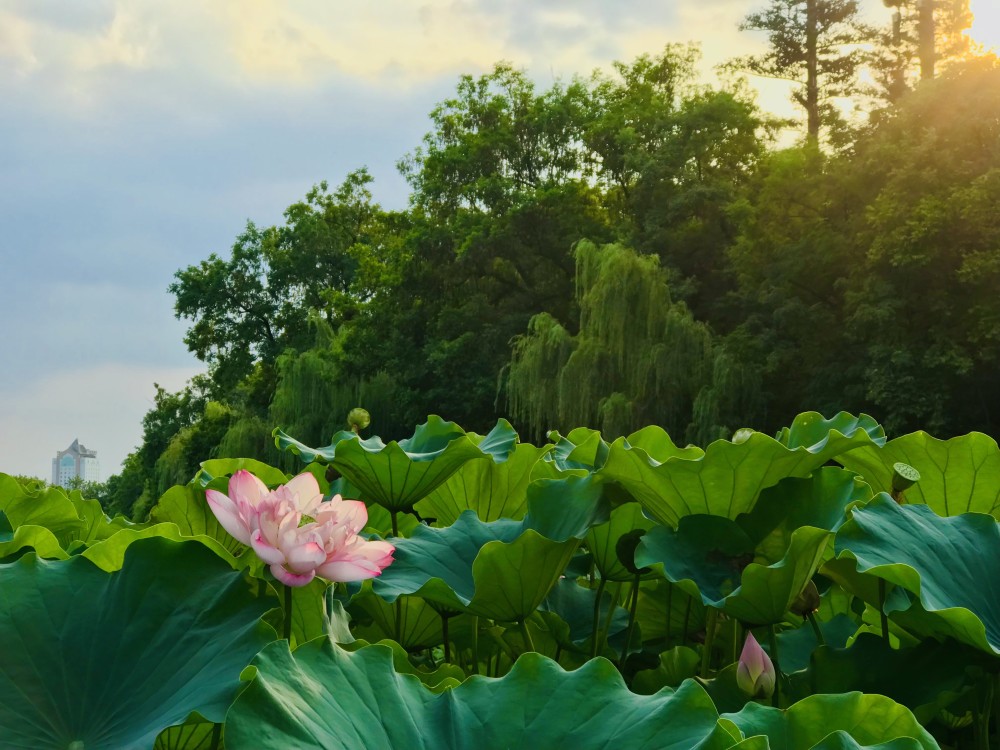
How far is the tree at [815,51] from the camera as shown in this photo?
→ 19.6 meters

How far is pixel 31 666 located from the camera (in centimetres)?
63

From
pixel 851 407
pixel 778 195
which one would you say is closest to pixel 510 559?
pixel 851 407

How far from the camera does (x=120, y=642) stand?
0.66 metres

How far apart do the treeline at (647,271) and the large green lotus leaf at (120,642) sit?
12.1m

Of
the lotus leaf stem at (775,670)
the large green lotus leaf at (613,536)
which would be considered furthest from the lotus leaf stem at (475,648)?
the lotus leaf stem at (775,670)

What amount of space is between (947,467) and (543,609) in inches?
17.6

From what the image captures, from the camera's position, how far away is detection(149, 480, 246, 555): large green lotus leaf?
45.1 inches

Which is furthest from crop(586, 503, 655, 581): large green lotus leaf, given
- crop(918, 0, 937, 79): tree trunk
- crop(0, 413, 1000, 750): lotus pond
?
crop(918, 0, 937, 79): tree trunk

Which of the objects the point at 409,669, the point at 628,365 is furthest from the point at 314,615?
the point at 628,365

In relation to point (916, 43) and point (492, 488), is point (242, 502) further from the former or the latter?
point (916, 43)

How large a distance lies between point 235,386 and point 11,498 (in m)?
23.7

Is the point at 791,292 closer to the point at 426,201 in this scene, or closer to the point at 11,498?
the point at 426,201

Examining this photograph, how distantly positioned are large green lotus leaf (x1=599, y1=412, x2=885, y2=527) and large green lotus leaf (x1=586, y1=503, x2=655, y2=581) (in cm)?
5

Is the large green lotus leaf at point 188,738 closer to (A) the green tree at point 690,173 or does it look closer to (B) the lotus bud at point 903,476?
(B) the lotus bud at point 903,476
